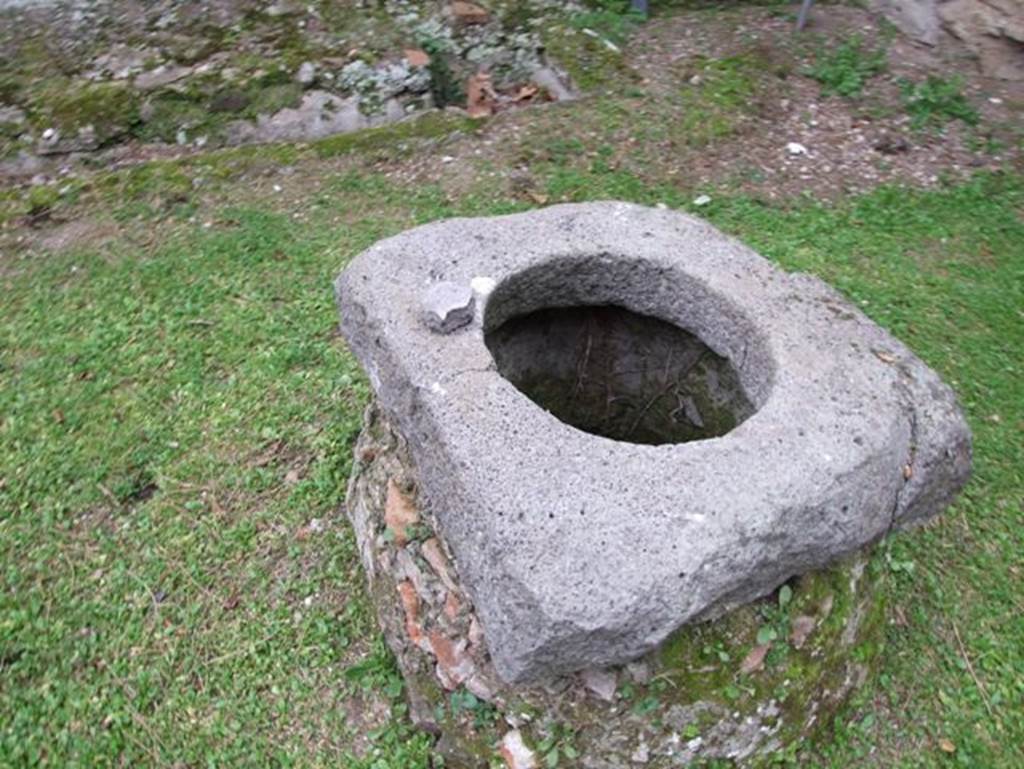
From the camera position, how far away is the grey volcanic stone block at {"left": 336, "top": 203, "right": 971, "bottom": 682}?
161cm

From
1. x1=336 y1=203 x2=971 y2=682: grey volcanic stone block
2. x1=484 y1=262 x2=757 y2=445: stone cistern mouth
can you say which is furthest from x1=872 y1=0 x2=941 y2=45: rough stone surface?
x1=484 y1=262 x2=757 y2=445: stone cistern mouth

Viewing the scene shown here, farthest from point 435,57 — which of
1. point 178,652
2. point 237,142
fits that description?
point 178,652

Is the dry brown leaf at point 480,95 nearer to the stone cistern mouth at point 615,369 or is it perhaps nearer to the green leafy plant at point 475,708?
the stone cistern mouth at point 615,369

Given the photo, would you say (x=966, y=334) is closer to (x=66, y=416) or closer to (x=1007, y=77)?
(x=1007, y=77)

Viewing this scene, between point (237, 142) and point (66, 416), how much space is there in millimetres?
1902

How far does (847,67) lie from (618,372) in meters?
2.94

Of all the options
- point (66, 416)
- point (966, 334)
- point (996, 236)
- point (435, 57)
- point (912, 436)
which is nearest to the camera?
point (912, 436)

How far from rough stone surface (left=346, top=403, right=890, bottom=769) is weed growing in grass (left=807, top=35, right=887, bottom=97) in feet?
10.4

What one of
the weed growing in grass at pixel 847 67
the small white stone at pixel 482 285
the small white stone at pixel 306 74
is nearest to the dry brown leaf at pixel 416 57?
the small white stone at pixel 306 74

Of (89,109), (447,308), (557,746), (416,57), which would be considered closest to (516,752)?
(557,746)

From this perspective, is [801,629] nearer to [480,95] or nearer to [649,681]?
[649,681]

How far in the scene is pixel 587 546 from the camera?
1.63 meters

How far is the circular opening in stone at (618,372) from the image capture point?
2443 mm

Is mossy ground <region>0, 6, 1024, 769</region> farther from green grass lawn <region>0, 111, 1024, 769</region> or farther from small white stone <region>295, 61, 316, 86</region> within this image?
small white stone <region>295, 61, 316, 86</region>
